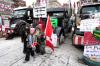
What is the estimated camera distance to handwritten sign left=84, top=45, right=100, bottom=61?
653 cm

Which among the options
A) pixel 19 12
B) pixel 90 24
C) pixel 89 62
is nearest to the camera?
pixel 89 62

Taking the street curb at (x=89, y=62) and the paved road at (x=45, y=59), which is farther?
the paved road at (x=45, y=59)

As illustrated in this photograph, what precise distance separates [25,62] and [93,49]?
259cm

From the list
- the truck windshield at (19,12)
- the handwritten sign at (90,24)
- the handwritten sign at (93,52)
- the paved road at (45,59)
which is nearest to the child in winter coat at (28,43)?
the paved road at (45,59)

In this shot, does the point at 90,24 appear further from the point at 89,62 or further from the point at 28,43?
the point at 28,43

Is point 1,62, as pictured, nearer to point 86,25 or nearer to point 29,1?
point 86,25

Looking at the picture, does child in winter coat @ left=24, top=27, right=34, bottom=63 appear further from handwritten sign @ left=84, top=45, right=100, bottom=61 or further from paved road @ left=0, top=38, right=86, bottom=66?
handwritten sign @ left=84, top=45, right=100, bottom=61

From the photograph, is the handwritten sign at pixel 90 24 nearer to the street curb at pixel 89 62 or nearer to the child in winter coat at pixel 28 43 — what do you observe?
the street curb at pixel 89 62

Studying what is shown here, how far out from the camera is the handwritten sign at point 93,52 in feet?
21.4

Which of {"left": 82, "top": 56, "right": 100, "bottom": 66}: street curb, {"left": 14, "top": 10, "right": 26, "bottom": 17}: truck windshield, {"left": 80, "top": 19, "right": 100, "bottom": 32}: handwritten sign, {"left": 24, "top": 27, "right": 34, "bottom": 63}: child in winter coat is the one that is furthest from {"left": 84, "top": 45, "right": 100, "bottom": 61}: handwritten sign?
{"left": 14, "top": 10, "right": 26, "bottom": 17}: truck windshield

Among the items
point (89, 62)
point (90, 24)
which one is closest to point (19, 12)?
point (90, 24)

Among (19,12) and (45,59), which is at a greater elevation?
(19,12)

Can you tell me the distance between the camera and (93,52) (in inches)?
262

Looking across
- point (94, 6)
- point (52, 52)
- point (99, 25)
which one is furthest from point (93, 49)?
point (94, 6)
